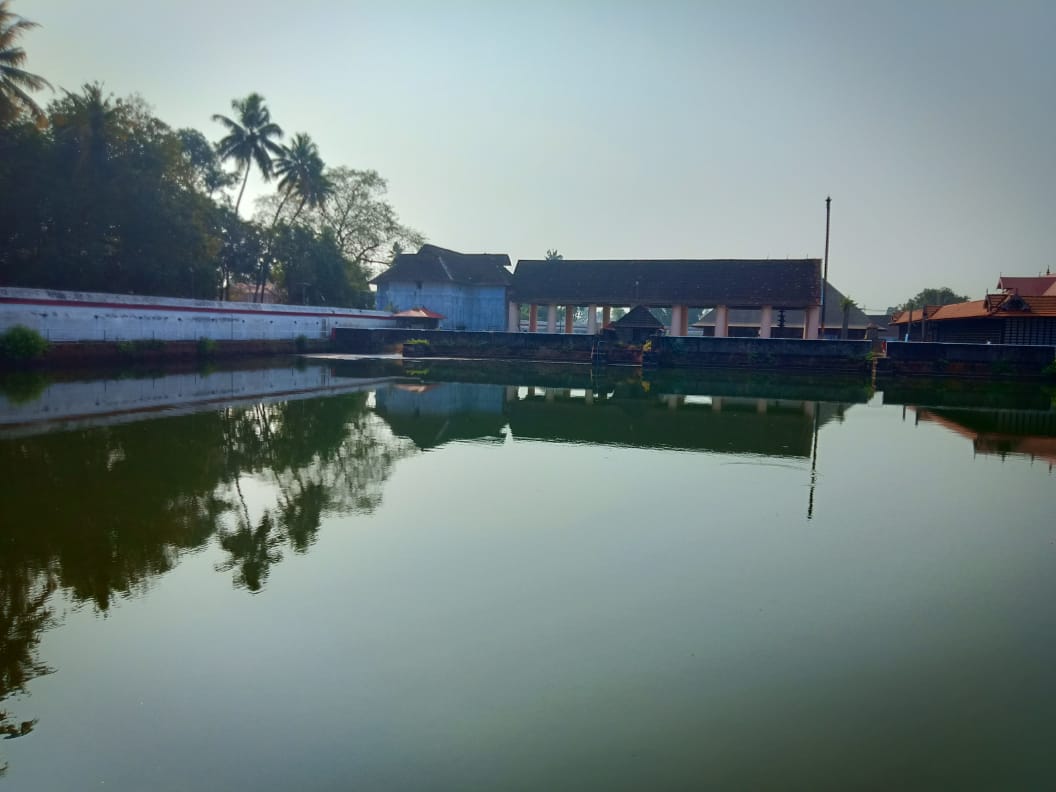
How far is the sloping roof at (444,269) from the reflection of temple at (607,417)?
75.3 ft

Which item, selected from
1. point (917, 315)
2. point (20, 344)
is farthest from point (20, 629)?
point (917, 315)

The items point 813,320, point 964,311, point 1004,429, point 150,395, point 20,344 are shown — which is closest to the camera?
point 1004,429

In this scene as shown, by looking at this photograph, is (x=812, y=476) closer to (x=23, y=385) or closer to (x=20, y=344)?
(x=23, y=385)

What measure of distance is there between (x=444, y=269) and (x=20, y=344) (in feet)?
76.2

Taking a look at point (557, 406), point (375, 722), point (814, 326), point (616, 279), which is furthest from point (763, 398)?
point (616, 279)

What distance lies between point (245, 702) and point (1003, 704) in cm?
348

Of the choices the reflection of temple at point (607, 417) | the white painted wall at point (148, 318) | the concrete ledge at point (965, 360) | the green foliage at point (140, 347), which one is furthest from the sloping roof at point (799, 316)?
the green foliage at point (140, 347)

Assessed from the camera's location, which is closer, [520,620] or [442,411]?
[520,620]

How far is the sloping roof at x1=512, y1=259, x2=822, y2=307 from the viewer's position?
3409 cm

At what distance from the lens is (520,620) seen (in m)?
4.22

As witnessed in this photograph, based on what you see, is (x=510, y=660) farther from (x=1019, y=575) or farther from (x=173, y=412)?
(x=173, y=412)

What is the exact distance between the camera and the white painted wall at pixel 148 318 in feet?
65.2

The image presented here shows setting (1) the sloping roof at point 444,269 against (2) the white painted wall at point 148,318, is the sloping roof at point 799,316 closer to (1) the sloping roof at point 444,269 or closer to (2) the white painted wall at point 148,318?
(1) the sloping roof at point 444,269

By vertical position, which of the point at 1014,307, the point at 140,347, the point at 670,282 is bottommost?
the point at 140,347
